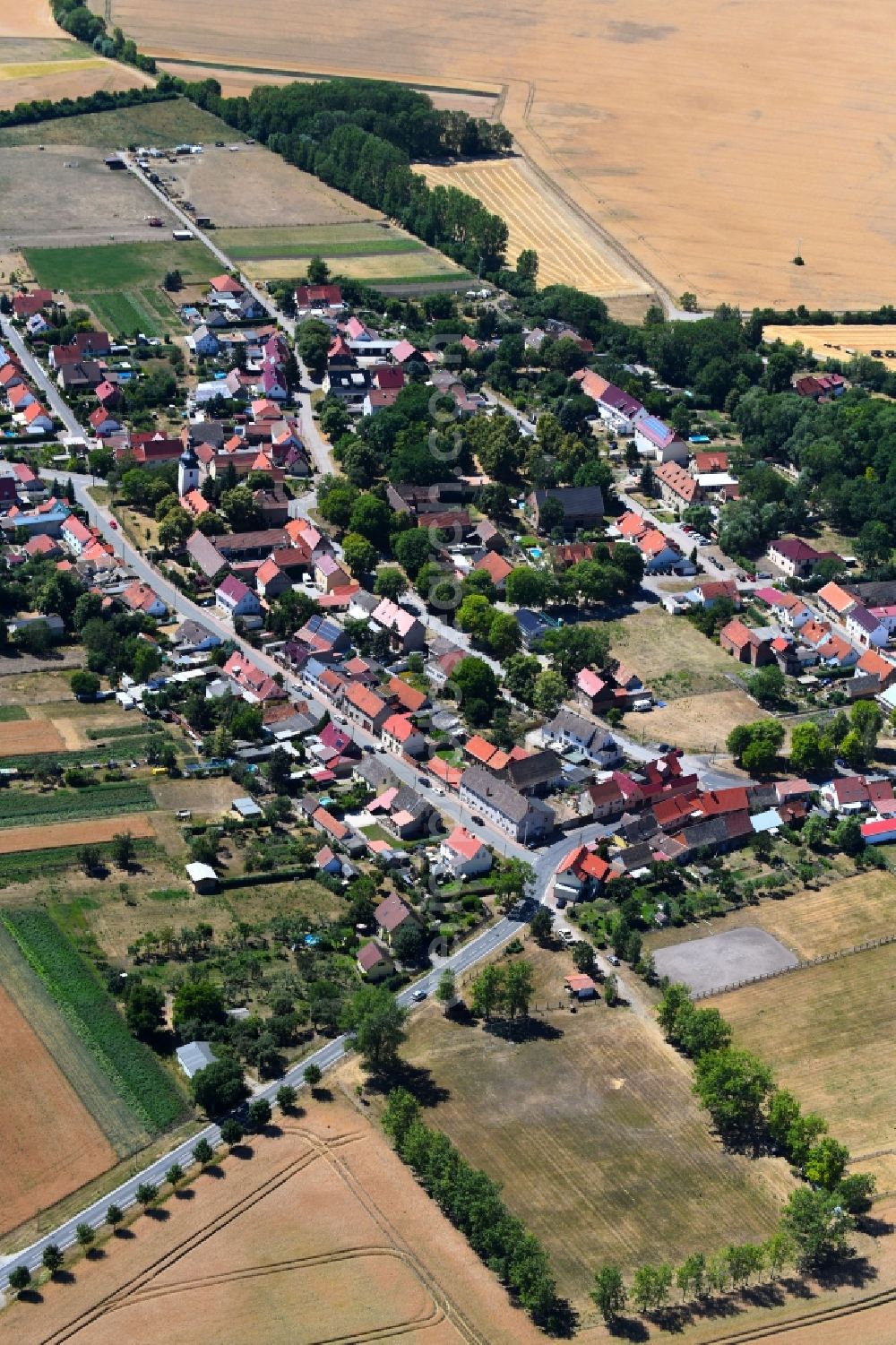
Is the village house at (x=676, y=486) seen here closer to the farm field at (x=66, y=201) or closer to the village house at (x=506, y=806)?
the village house at (x=506, y=806)

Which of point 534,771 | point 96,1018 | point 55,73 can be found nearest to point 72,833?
point 96,1018

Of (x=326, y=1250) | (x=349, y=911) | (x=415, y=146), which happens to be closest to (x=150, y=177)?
(x=415, y=146)

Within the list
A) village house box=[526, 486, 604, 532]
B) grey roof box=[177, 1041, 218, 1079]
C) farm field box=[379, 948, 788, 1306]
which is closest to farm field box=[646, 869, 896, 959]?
farm field box=[379, 948, 788, 1306]

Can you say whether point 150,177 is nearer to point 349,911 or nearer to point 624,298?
point 624,298

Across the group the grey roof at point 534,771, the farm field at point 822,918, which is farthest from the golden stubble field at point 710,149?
the farm field at point 822,918

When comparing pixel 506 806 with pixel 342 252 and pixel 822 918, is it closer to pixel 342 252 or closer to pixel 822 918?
pixel 822 918

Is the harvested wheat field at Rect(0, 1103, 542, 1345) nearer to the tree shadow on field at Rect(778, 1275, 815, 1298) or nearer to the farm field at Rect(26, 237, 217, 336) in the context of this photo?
the tree shadow on field at Rect(778, 1275, 815, 1298)
